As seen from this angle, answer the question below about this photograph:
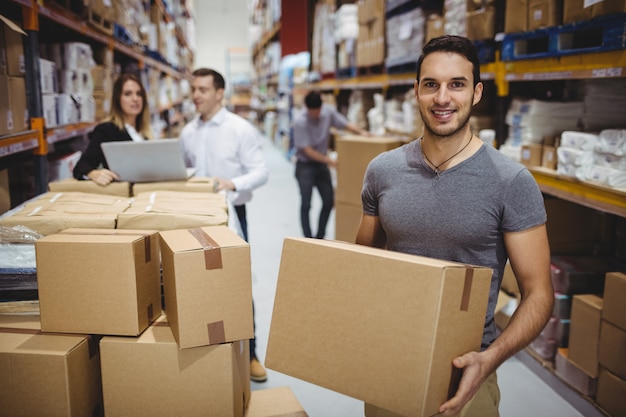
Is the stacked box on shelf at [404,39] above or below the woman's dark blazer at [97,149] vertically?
above

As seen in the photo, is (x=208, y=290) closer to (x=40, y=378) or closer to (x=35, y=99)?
(x=40, y=378)

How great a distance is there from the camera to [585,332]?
8.01 feet

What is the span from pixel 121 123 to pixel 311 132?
2.34m

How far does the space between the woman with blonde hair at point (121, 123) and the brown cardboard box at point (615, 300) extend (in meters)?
2.46

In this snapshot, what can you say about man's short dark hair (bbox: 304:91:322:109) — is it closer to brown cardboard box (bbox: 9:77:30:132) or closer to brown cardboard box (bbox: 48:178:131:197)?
brown cardboard box (bbox: 9:77:30:132)

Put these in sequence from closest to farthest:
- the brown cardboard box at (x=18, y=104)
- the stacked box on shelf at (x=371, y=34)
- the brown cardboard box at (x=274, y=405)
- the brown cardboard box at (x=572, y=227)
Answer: the brown cardboard box at (x=274, y=405) < the brown cardboard box at (x=18, y=104) < the brown cardboard box at (x=572, y=227) < the stacked box on shelf at (x=371, y=34)

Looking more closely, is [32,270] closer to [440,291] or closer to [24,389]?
[24,389]

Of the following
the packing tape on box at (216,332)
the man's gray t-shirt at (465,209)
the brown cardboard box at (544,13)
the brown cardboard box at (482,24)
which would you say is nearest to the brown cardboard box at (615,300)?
the man's gray t-shirt at (465,209)

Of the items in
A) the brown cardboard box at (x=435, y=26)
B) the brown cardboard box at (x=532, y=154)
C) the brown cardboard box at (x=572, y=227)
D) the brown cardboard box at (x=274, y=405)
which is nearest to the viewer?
the brown cardboard box at (x=274, y=405)

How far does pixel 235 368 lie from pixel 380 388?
0.53m

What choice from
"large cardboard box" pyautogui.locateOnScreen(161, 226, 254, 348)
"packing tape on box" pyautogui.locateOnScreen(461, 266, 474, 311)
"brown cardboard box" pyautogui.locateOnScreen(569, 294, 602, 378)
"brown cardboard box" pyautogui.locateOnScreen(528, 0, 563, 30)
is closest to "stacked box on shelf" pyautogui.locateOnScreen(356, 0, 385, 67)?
"brown cardboard box" pyautogui.locateOnScreen(528, 0, 563, 30)

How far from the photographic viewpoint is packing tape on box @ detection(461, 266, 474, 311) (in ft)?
3.57

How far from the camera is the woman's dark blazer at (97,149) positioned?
2.61m

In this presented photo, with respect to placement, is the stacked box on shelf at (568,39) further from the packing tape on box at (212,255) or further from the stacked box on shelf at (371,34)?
the stacked box on shelf at (371,34)
